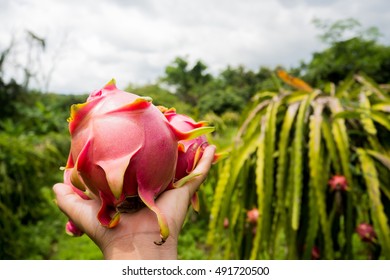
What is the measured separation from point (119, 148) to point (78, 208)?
16 centimetres

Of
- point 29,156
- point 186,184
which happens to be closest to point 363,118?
point 186,184

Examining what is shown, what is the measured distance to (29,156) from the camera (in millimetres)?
2330

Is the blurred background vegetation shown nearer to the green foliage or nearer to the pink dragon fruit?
the green foliage

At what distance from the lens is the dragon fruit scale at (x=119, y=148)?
403mm

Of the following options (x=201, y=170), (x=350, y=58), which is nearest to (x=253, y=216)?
(x=201, y=170)

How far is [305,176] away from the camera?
1233 millimetres

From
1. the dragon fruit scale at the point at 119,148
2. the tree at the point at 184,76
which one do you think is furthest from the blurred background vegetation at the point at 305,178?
the tree at the point at 184,76

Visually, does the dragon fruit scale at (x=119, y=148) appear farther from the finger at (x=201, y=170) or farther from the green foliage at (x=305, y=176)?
the green foliage at (x=305, y=176)

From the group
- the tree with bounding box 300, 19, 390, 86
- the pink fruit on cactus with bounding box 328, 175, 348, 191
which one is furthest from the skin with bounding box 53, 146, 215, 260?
the tree with bounding box 300, 19, 390, 86

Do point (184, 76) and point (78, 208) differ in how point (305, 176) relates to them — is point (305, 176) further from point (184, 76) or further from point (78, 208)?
point (184, 76)

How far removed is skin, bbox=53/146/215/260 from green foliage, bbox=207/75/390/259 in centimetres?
56

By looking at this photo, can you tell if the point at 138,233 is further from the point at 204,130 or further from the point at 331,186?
the point at 331,186

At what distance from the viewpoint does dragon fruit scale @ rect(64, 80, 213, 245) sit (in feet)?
1.32

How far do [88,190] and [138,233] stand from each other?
8 centimetres
